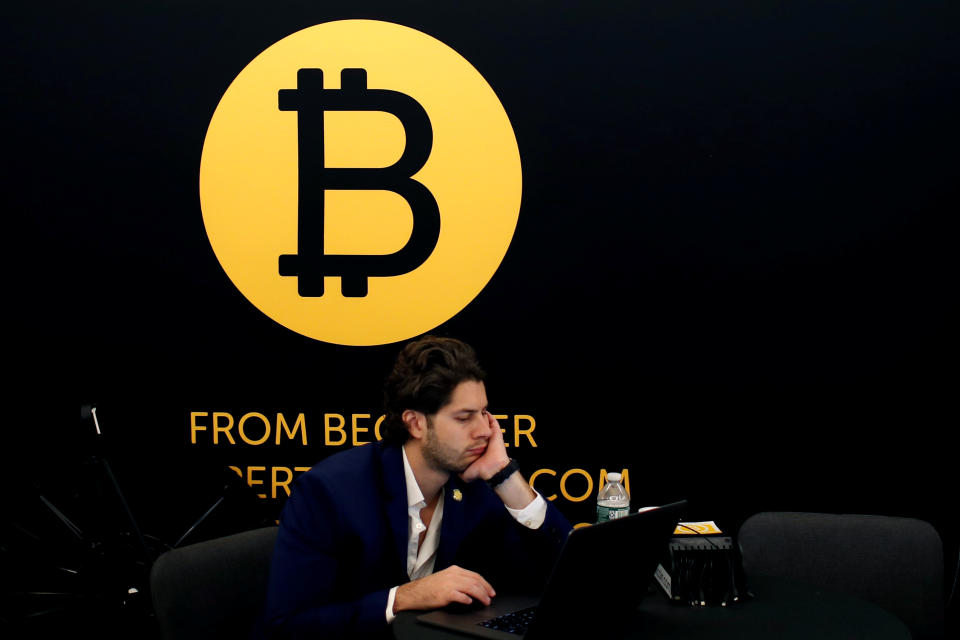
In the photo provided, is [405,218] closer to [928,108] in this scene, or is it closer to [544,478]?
[544,478]

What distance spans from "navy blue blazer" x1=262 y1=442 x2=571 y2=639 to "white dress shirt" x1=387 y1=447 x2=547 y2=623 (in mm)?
23

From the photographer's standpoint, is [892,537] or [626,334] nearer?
[892,537]

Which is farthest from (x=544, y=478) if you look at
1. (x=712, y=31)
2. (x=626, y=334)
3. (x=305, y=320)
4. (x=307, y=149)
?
(x=712, y=31)

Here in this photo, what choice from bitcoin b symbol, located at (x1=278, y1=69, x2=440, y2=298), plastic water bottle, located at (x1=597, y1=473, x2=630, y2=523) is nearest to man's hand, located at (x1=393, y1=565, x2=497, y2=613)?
plastic water bottle, located at (x1=597, y1=473, x2=630, y2=523)

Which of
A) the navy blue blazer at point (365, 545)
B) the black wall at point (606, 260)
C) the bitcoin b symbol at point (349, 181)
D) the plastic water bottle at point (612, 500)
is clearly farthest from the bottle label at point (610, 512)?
the bitcoin b symbol at point (349, 181)

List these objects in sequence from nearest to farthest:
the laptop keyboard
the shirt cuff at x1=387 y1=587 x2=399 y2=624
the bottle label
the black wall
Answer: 1. the laptop keyboard
2. the shirt cuff at x1=387 y1=587 x2=399 y2=624
3. the bottle label
4. the black wall

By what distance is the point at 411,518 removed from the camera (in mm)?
1925

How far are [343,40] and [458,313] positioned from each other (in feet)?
3.12

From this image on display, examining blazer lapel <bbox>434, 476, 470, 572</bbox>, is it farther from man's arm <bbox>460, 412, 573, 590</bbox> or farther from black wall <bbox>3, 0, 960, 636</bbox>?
black wall <bbox>3, 0, 960, 636</bbox>

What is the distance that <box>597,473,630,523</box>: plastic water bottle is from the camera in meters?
2.26

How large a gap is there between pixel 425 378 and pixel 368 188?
104 centimetres

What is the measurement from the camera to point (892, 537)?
7.36 feet

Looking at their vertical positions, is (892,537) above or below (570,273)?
below

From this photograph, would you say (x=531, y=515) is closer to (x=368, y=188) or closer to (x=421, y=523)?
(x=421, y=523)
